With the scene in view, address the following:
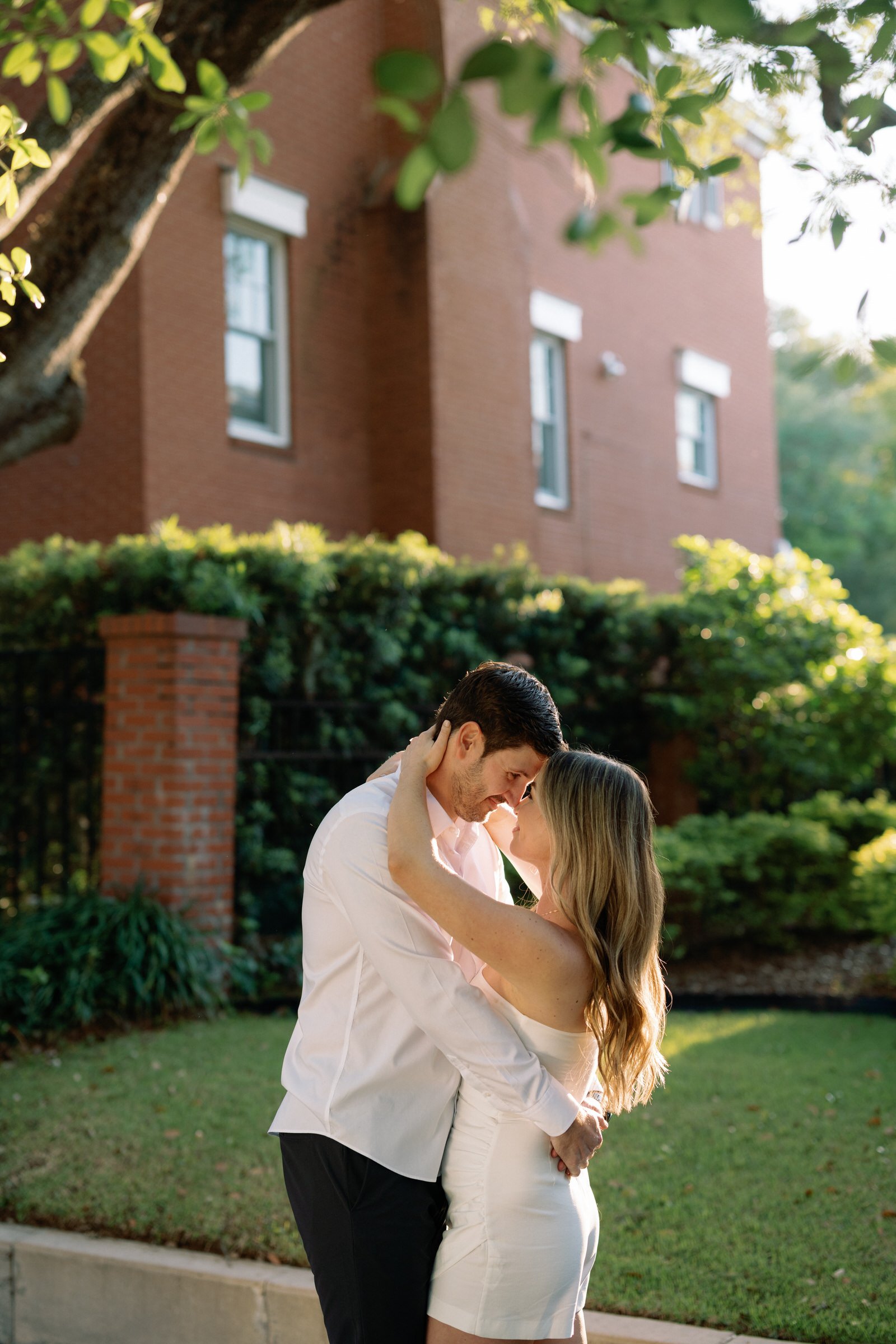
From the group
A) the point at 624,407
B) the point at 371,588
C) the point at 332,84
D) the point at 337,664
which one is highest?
the point at 332,84

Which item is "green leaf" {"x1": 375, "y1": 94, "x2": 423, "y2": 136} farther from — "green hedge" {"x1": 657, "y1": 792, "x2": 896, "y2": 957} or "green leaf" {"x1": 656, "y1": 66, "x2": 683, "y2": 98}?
"green hedge" {"x1": 657, "y1": 792, "x2": 896, "y2": 957}

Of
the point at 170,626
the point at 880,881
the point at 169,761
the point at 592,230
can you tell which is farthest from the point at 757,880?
the point at 592,230

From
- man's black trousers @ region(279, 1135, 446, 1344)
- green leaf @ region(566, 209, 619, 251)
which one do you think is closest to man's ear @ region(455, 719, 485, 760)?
man's black trousers @ region(279, 1135, 446, 1344)

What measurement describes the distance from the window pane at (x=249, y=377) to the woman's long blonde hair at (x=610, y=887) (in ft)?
33.5

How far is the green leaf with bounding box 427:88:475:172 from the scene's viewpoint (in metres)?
1.79

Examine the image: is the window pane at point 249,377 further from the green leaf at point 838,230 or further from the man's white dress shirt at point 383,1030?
the man's white dress shirt at point 383,1030

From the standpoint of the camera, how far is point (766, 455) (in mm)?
20516

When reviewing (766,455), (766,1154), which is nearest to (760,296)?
(766,455)

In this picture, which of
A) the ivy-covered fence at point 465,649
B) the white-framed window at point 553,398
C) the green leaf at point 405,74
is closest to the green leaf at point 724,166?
the green leaf at point 405,74

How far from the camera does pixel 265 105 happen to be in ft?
14.7

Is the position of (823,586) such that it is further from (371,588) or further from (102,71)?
(102,71)

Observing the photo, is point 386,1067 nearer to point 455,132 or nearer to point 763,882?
point 455,132

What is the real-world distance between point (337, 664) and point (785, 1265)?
18.2 ft

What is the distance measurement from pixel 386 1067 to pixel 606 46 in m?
2.15
